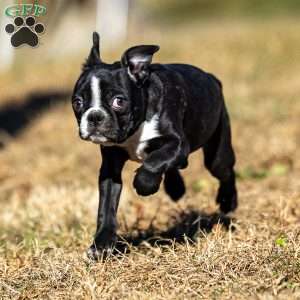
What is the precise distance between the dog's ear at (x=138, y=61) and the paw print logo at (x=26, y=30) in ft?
6.31

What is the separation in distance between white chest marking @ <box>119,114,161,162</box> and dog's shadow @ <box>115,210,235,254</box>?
0.88 meters

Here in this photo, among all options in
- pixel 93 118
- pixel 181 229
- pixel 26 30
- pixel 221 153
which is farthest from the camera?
pixel 26 30

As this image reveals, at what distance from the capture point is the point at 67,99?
17.2 meters

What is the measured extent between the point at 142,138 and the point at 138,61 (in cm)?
50

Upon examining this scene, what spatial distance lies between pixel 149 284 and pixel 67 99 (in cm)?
1258

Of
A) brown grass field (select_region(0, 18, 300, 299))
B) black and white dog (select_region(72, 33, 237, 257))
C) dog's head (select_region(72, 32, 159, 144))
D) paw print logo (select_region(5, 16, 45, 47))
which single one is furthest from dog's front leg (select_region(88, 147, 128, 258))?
paw print logo (select_region(5, 16, 45, 47))

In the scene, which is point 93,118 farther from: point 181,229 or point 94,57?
point 181,229

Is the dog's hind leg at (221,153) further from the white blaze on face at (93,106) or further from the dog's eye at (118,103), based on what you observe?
the white blaze on face at (93,106)

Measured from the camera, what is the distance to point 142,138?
18.5 ft

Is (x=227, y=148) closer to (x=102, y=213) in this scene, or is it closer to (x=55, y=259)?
(x=102, y=213)

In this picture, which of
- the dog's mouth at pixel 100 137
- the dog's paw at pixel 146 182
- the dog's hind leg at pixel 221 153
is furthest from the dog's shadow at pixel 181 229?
the dog's mouth at pixel 100 137

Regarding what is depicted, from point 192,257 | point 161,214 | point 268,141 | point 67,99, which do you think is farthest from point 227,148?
point 67,99

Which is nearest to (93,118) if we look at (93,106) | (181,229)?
(93,106)

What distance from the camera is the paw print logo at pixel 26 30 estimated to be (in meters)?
7.43
